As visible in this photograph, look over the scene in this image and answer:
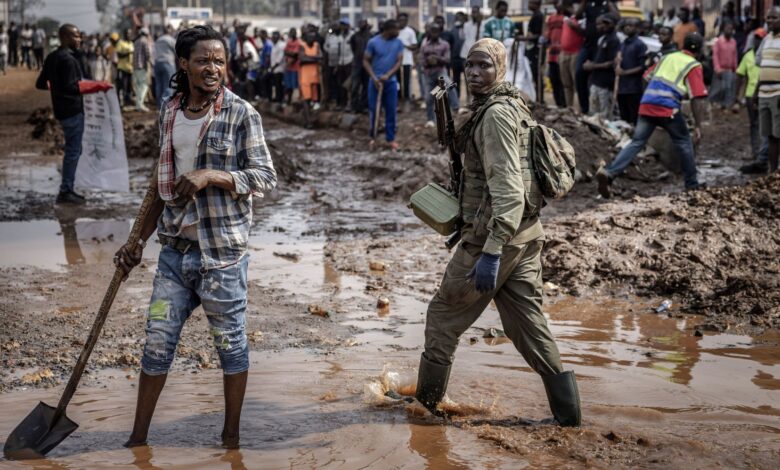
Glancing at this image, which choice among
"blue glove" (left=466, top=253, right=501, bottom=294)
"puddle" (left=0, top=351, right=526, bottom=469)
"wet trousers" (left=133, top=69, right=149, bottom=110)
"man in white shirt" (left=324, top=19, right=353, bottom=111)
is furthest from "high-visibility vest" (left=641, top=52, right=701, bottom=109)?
"wet trousers" (left=133, top=69, right=149, bottom=110)

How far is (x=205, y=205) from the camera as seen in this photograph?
13.0ft

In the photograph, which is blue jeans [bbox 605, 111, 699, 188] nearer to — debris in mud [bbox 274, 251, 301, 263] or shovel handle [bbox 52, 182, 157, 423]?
debris in mud [bbox 274, 251, 301, 263]

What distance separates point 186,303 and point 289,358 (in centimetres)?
171

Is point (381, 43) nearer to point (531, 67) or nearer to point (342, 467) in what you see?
point (531, 67)

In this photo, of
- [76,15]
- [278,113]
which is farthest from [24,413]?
[76,15]

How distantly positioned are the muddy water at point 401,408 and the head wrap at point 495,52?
60.7 inches

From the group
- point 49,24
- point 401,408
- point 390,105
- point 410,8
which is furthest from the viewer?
point 410,8

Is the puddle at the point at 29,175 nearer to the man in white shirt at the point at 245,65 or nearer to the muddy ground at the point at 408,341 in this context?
the muddy ground at the point at 408,341

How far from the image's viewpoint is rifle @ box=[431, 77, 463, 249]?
4305 millimetres

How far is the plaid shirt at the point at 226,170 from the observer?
3.95 metres

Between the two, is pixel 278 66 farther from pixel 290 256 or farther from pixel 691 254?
pixel 691 254

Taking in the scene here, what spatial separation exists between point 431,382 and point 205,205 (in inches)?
50.1

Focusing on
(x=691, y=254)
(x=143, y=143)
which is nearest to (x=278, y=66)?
(x=143, y=143)

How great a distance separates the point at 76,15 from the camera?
38750 mm
